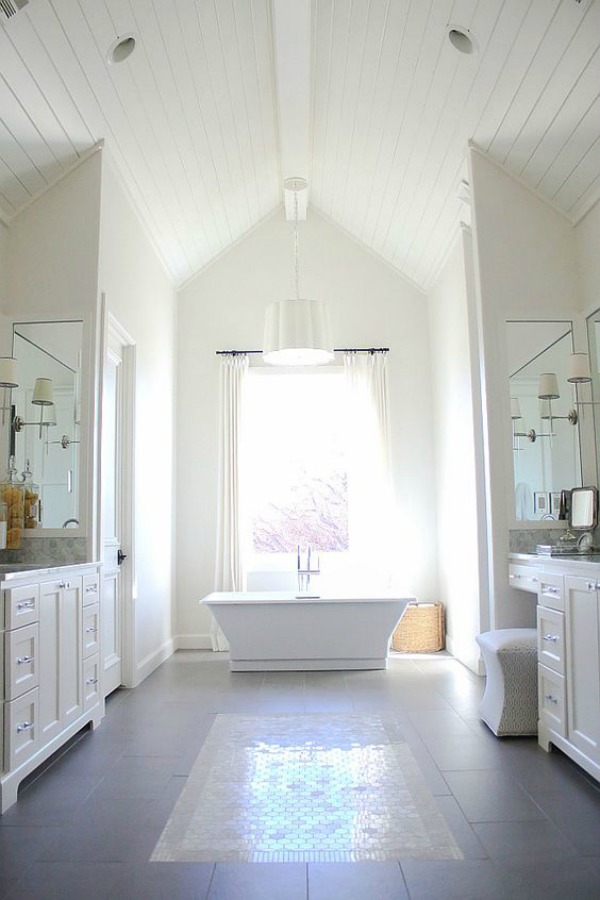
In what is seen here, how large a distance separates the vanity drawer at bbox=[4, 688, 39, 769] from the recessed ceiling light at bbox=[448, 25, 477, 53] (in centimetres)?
374

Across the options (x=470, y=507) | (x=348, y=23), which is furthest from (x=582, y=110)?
(x=470, y=507)

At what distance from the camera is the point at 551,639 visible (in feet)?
11.0

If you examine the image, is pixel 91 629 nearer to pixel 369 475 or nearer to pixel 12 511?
pixel 12 511

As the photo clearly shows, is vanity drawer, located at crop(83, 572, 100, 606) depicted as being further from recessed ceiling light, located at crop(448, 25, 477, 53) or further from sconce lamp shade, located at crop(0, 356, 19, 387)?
recessed ceiling light, located at crop(448, 25, 477, 53)

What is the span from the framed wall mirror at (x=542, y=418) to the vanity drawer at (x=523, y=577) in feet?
1.14

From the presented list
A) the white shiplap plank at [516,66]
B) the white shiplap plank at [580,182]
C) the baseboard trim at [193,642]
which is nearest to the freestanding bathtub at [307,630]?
the baseboard trim at [193,642]

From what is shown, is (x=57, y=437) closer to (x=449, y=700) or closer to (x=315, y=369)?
(x=449, y=700)

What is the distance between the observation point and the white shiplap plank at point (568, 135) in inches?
141

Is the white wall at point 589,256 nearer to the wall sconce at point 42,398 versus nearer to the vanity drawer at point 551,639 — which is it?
the vanity drawer at point 551,639

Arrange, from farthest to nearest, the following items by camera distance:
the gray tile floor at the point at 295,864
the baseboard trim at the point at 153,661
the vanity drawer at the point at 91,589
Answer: the baseboard trim at the point at 153,661 → the vanity drawer at the point at 91,589 → the gray tile floor at the point at 295,864

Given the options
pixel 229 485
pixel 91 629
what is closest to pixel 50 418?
pixel 91 629

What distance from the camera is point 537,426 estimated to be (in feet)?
14.4

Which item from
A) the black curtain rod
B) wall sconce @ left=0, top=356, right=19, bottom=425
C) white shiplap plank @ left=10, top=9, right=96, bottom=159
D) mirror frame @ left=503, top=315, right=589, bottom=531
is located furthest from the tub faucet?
white shiplap plank @ left=10, top=9, right=96, bottom=159

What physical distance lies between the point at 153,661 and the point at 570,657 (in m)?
3.30
